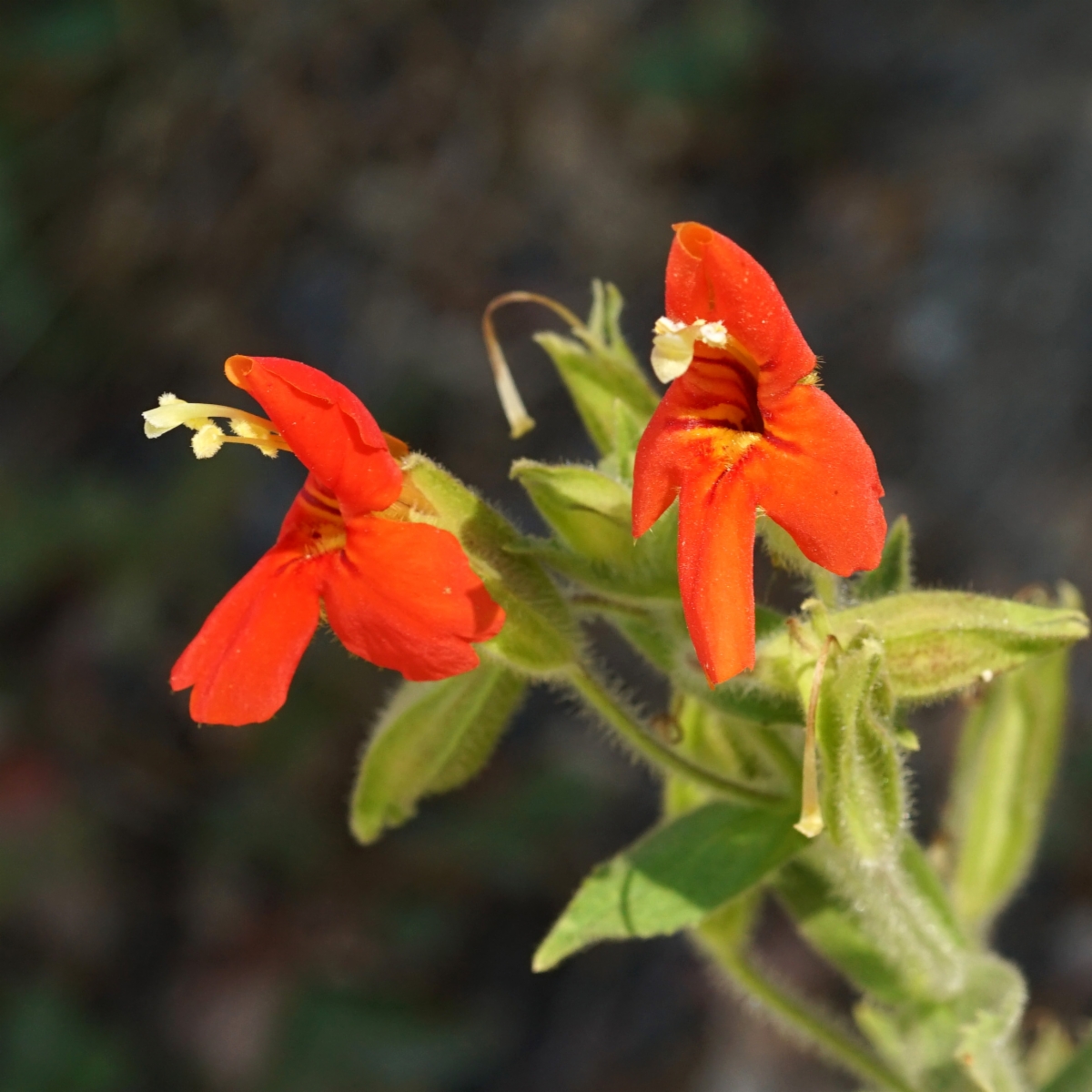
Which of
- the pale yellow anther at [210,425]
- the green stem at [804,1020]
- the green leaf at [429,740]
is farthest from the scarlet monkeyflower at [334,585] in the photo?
the green stem at [804,1020]

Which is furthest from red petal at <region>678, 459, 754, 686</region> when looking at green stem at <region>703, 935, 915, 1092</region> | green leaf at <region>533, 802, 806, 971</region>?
green stem at <region>703, 935, 915, 1092</region>

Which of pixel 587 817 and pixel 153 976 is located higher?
pixel 587 817

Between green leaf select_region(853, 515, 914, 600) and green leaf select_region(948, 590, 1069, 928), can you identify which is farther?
green leaf select_region(948, 590, 1069, 928)

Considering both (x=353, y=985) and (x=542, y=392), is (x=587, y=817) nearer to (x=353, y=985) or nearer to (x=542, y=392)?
(x=353, y=985)

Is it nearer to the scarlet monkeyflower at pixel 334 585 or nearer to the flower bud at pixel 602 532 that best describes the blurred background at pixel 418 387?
the flower bud at pixel 602 532

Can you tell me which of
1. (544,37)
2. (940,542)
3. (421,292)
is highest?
(544,37)

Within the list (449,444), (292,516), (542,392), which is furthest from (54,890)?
(292,516)

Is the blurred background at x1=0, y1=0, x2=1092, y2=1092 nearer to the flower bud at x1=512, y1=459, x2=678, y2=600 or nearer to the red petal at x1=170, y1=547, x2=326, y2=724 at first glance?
the flower bud at x1=512, y1=459, x2=678, y2=600
